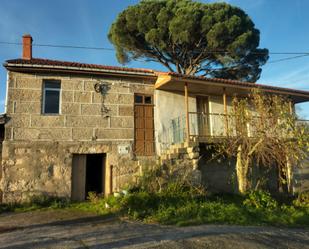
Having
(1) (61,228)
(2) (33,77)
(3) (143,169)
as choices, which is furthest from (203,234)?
(2) (33,77)

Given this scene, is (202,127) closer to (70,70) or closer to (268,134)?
(268,134)

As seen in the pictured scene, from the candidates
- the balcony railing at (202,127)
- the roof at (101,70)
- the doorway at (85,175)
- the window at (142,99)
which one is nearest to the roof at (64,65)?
the roof at (101,70)

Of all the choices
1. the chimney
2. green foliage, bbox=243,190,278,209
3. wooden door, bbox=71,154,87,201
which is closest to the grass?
green foliage, bbox=243,190,278,209

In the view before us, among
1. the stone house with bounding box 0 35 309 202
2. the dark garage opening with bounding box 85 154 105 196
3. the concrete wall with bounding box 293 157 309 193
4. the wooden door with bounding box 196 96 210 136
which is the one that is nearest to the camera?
the stone house with bounding box 0 35 309 202

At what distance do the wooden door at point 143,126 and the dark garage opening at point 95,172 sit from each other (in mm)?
1537

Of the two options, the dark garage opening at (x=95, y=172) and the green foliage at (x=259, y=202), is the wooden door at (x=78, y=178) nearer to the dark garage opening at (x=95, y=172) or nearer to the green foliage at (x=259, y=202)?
the dark garage opening at (x=95, y=172)

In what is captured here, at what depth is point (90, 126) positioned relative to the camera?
36.0 feet

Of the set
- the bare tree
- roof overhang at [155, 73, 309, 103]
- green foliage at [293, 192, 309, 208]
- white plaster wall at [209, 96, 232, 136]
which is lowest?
green foliage at [293, 192, 309, 208]

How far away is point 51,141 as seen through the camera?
34.2 feet

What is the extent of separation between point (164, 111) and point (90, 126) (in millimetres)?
3144

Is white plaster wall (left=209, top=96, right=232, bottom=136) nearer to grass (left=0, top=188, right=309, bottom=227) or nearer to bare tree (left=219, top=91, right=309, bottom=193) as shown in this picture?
bare tree (left=219, top=91, right=309, bottom=193)

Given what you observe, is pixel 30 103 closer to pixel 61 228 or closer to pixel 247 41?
pixel 61 228

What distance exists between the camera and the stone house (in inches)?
397

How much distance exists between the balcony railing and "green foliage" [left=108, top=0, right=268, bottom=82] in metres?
6.15
